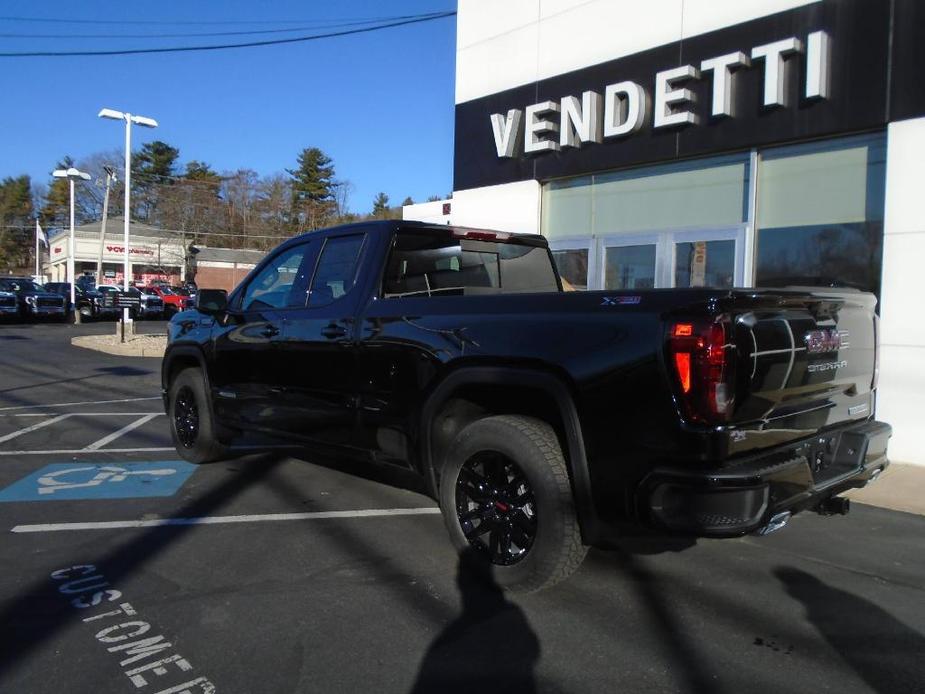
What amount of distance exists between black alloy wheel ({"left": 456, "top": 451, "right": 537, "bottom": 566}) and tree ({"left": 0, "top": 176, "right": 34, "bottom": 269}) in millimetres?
91299

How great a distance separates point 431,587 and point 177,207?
5124 cm

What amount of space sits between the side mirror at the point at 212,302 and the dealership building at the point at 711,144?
4.36 metres

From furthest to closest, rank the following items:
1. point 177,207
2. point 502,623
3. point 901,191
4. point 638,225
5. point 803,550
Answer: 1. point 177,207
2. point 638,225
3. point 901,191
4. point 803,550
5. point 502,623

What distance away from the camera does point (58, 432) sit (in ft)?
26.9

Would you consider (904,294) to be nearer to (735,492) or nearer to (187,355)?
(735,492)

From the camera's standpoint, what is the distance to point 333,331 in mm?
4785

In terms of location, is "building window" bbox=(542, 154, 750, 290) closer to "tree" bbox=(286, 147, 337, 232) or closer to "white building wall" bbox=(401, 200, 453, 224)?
"white building wall" bbox=(401, 200, 453, 224)

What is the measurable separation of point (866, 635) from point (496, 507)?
5.92 feet

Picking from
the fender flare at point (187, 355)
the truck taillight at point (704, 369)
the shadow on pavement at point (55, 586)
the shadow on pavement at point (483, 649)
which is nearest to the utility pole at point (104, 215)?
the fender flare at point (187, 355)

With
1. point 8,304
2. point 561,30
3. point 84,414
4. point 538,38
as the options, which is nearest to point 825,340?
point 561,30

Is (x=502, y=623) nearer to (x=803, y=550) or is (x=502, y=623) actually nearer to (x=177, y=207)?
(x=803, y=550)

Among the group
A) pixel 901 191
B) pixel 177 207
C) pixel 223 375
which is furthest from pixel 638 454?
pixel 177 207

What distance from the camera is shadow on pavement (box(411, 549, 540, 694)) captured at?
3012 mm

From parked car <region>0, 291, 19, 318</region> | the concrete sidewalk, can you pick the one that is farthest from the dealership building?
parked car <region>0, 291, 19, 318</region>
